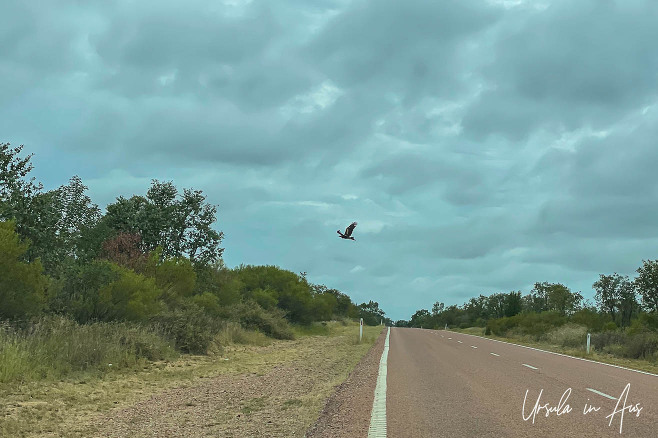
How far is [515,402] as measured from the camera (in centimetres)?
1138

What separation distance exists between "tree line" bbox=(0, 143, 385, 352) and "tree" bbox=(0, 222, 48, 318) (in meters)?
0.02

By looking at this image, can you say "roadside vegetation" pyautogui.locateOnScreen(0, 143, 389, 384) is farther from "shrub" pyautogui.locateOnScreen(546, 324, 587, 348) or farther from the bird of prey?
"shrub" pyautogui.locateOnScreen(546, 324, 587, 348)

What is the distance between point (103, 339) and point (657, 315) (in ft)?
Answer: 121

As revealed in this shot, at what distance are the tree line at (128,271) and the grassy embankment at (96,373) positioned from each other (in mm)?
1322

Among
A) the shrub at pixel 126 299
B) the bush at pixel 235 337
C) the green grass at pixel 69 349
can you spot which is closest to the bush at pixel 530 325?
the bush at pixel 235 337

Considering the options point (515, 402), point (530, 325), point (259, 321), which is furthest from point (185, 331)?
point (530, 325)

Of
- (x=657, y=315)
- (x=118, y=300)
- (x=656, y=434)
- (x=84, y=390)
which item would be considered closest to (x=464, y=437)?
(x=656, y=434)

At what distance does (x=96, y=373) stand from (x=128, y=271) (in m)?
9.24

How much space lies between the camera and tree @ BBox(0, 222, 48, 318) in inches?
622

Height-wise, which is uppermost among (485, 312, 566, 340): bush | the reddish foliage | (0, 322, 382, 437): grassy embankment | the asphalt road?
the reddish foliage

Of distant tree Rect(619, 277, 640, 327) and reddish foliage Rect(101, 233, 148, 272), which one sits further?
distant tree Rect(619, 277, 640, 327)

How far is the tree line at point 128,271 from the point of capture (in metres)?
18.3

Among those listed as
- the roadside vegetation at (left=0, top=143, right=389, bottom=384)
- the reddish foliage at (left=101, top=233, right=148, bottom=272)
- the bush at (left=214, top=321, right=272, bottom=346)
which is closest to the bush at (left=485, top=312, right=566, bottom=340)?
the roadside vegetation at (left=0, top=143, right=389, bottom=384)

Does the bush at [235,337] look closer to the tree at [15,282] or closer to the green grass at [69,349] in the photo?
the green grass at [69,349]
